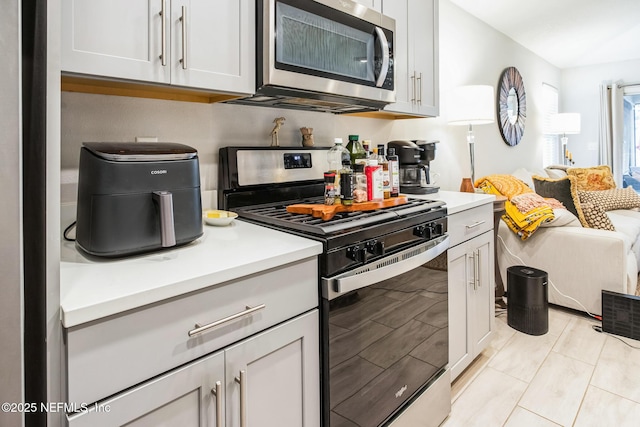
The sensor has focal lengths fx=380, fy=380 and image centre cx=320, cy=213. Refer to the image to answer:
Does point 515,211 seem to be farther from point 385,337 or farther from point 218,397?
point 218,397

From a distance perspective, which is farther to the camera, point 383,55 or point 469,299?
point 469,299

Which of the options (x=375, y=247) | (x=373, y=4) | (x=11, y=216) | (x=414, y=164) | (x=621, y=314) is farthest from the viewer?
(x=621, y=314)

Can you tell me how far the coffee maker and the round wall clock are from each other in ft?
6.99

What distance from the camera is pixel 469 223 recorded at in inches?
76.5

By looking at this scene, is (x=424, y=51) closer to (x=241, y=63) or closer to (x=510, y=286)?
(x=241, y=63)

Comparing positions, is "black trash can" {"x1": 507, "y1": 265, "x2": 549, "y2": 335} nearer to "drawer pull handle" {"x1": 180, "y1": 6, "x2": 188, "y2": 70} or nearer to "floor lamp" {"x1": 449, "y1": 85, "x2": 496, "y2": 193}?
"floor lamp" {"x1": 449, "y1": 85, "x2": 496, "y2": 193}

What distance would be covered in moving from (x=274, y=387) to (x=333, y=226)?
1.60ft

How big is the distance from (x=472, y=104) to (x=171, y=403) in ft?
8.91

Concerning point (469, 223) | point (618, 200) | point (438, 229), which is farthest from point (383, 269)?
point (618, 200)

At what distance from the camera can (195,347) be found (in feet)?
2.83

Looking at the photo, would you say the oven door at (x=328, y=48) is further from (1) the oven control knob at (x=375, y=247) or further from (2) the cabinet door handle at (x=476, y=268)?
(2) the cabinet door handle at (x=476, y=268)

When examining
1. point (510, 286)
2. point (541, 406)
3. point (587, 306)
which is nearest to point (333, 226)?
point (541, 406)

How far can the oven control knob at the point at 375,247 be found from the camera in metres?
1.25

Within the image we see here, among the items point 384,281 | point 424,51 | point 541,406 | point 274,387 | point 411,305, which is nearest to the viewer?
point 274,387
